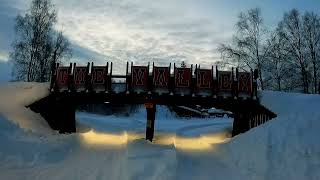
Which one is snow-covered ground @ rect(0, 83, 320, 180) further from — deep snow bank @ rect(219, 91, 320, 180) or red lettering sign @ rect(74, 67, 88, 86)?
red lettering sign @ rect(74, 67, 88, 86)

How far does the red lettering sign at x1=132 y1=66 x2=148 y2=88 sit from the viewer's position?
29.0m

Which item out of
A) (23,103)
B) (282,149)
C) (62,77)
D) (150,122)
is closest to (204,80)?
(150,122)

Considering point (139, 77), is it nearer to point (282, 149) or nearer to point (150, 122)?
point (150, 122)

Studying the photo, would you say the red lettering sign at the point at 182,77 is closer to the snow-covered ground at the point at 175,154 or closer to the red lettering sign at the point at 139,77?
the red lettering sign at the point at 139,77

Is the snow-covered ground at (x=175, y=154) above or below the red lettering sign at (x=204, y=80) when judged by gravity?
below

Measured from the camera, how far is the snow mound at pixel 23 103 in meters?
27.9

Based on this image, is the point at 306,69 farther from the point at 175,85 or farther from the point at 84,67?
the point at 84,67

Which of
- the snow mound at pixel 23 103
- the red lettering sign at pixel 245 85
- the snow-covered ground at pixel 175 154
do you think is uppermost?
the red lettering sign at pixel 245 85

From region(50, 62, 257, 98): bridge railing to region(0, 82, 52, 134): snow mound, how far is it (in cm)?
345

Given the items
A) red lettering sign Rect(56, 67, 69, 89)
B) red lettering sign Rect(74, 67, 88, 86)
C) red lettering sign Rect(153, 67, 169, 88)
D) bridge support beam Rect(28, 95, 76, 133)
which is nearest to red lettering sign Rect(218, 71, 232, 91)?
red lettering sign Rect(153, 67, 169, 88)

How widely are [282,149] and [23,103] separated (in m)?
18.3

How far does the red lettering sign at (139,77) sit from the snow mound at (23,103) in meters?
6.35

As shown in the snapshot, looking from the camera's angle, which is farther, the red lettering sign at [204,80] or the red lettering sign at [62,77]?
the red lettering sign at [62,77]

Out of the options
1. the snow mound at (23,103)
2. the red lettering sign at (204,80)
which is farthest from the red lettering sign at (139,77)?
the snow mound at (23,103)
